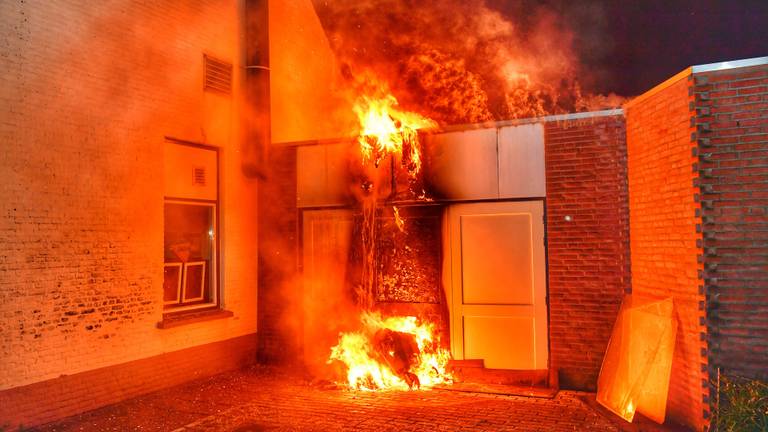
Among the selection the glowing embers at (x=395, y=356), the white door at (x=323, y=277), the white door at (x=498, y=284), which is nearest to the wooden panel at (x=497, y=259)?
the white door at (x=498, y=284)

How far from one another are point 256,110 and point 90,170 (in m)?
3.18

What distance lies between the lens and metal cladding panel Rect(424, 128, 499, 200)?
26.6 ft

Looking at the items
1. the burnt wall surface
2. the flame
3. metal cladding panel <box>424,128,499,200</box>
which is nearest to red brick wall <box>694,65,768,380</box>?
metal cladding panel <box>424,128,499,200</box>

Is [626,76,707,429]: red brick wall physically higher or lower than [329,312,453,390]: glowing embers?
higher

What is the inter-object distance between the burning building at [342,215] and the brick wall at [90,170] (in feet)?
0.09

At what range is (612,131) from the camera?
7.54m

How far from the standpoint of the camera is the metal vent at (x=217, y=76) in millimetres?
8844

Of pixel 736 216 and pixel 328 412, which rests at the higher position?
pixel 736 216

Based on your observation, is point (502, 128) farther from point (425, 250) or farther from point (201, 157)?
point (201, 157)

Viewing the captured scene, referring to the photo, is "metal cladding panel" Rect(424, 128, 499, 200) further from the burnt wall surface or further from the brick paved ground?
the brick paved ground

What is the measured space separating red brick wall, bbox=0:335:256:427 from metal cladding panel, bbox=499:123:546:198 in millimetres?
5193

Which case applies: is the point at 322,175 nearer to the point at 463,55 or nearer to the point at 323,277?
the point at 323,277

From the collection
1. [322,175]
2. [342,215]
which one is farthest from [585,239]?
[322,175]

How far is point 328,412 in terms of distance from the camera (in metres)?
6.68
